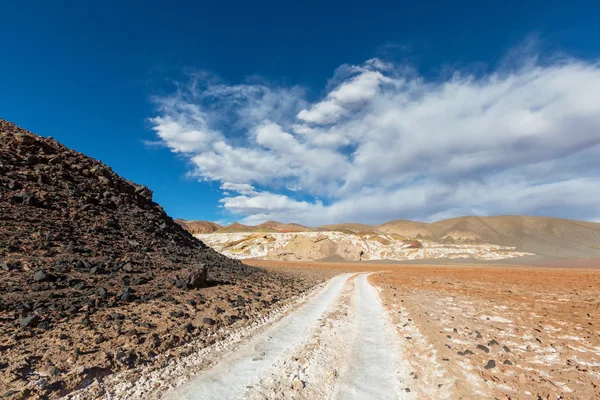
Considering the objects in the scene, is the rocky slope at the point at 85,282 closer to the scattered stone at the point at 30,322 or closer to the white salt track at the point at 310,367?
the scattered stone at the point at 30,322

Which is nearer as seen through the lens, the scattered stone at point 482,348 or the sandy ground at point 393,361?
the sandy ground at point 393,361

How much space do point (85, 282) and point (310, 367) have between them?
11713 millimetres

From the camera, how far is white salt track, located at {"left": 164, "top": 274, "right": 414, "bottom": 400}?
6344 millimetres

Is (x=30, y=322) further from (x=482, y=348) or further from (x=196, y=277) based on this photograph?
(x=482, y=348)

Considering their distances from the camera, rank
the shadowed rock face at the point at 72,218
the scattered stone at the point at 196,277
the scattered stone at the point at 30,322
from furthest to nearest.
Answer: the scattered stone at the point at 196,277 → the shadowed rock face at the point at 72,218 → the scattered stone at the point at 30,322

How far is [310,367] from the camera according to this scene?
25.6 feet

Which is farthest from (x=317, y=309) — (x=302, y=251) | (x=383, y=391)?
(x=302, y=251)

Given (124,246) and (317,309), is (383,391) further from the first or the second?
(124,246)

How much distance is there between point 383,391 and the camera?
6520 millimetres

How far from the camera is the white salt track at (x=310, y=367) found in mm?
6344

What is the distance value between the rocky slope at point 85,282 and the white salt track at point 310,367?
2178 millimetres

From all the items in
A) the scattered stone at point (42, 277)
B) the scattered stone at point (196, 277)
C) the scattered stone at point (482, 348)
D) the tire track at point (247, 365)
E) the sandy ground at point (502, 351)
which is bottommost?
the sandy ground at point (502, 351)

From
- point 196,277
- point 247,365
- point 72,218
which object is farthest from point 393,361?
point 72,218

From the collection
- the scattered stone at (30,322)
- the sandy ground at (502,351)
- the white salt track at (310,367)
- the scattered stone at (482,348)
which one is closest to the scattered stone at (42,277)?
the scattered stone at (30,322)
